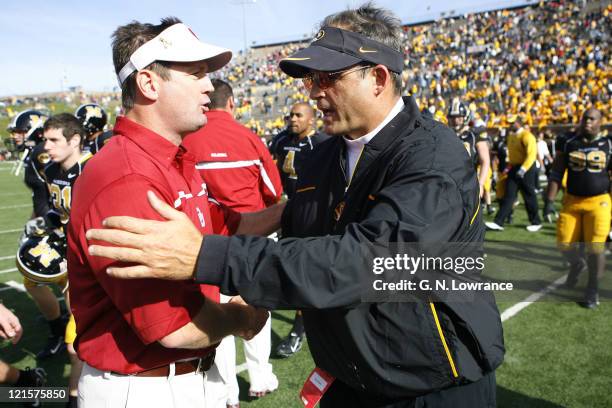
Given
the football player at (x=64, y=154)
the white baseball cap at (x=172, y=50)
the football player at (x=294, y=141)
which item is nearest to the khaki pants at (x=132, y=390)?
the white baseball cap at (x=172, y=50)

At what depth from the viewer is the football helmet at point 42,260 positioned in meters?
4.46

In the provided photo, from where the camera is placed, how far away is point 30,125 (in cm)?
757

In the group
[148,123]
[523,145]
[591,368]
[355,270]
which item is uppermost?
[148,123]

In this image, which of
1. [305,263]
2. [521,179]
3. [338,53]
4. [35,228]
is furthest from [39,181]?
[521,179]

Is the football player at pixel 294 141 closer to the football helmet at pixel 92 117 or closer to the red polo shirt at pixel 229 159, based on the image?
the red polo shirt at pixel 229 159

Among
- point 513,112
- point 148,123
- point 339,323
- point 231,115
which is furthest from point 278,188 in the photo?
point 513,112

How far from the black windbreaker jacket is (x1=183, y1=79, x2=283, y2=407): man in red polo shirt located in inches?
89.0

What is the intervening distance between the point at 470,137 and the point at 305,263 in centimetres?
839

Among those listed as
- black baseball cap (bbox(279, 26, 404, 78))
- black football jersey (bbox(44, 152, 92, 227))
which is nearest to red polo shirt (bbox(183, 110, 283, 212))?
black football jersey (bbox(44, 152, 92, 227))

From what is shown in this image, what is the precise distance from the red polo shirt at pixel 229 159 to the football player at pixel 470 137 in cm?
511

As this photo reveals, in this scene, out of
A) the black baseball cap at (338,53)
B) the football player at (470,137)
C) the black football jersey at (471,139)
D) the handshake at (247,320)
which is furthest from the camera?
the black football jersey at (471,139)

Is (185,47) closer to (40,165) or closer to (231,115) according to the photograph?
(231,115)

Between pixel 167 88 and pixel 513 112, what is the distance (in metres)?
29.0

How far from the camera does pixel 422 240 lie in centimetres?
147
